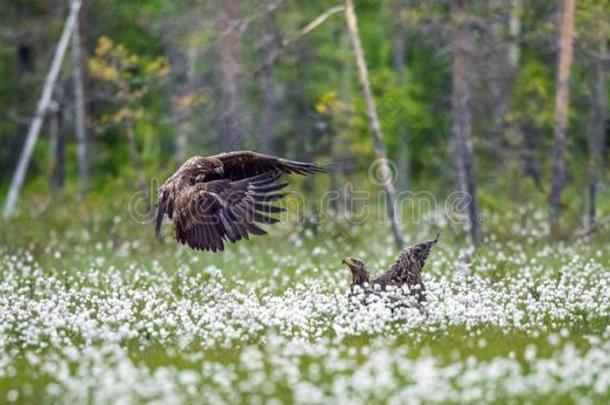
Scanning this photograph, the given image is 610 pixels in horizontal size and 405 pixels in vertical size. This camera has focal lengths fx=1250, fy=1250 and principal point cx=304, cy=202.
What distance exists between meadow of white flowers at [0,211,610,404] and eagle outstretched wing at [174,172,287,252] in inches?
28.0

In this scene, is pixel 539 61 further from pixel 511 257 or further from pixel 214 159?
pixel 214 159

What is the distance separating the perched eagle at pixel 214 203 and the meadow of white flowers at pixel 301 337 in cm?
74

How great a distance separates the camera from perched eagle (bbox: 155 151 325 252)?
15180 millimetres

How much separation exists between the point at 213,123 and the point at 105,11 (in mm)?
11203

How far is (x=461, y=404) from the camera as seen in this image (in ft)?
31.4

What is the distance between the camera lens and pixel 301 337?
12773mm

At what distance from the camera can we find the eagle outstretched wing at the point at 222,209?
15.2 metres

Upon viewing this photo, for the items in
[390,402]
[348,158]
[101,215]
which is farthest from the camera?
[348,158]

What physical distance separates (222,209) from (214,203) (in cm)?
14

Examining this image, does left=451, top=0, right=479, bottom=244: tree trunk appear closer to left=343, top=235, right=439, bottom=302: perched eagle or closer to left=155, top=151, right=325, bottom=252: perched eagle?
left=155, top=151, right=325, bottom=252: perched eagle

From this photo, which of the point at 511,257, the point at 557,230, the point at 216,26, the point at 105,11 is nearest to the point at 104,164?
the point at 105,11

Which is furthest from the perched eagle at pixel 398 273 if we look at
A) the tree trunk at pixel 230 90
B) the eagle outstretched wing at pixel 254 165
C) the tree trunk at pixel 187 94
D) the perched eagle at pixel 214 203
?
the tree trunk at pixel 187 94

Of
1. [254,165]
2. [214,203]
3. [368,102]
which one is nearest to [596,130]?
[368,102]

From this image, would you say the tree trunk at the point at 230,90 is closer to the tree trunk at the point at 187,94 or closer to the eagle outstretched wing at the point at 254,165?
the tree trunk at the point at 187,94
